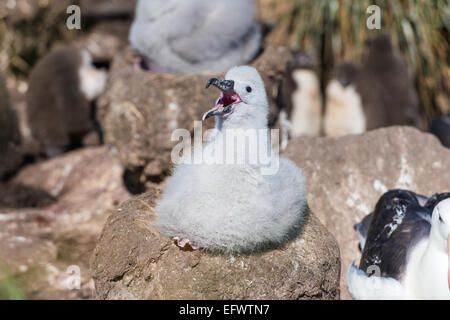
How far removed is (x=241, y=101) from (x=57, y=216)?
2317mm

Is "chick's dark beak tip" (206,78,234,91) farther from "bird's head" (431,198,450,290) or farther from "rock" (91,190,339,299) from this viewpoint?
"bird's head" (431,198,450,290)

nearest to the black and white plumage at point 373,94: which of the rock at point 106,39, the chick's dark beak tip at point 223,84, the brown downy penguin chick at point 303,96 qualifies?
the brown downy penguin chick at point 303,96

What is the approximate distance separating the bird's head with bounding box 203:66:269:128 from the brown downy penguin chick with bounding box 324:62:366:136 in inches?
115

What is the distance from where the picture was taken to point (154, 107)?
3.75 m

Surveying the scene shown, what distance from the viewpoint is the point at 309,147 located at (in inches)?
146

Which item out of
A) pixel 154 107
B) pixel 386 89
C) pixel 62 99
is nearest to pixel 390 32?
pixel 386 89

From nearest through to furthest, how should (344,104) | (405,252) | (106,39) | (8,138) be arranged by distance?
(405,252), (8,138), (344,104), (106,39)

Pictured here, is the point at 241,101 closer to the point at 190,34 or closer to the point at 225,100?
the point at 225,100

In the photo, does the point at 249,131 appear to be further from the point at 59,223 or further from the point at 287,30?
the point at 287,30

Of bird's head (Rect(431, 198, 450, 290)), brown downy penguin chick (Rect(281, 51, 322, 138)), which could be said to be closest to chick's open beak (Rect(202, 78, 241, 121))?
bird's head (Rect(431, 198, 450, 290))

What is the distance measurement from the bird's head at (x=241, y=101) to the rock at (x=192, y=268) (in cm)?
53

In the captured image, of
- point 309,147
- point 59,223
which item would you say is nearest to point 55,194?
point 59,223
